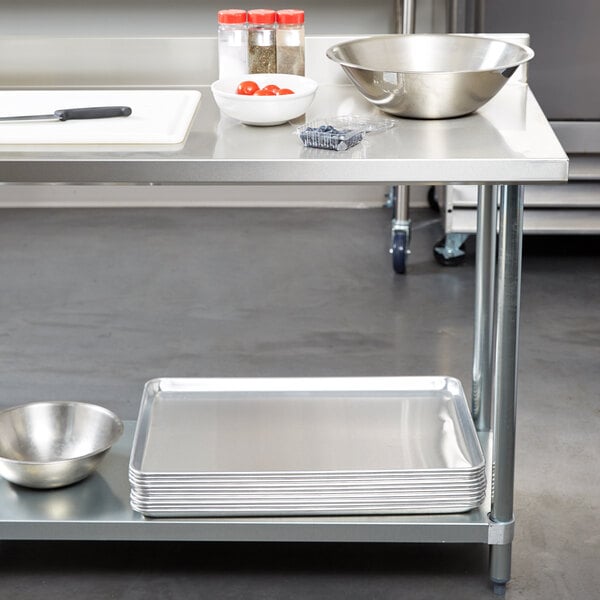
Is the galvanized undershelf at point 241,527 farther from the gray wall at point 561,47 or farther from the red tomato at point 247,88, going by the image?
the gray wall at point 561,47

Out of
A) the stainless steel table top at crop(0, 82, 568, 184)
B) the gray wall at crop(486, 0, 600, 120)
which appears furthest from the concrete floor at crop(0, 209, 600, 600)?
the stainless steel table top at crop(0, 82, 568, 184)

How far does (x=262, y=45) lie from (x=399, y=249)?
5.51 feet

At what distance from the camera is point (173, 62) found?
2510mm

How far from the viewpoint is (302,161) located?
6.06 ft

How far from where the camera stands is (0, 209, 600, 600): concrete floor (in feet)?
7.56

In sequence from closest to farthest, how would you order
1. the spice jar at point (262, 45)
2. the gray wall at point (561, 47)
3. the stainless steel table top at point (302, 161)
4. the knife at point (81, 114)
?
the stainless steel table top at point (302, 161) → the knife at point (81, 114) → the spice jar at point (262, 45) → the gray wall at point (561, 47)

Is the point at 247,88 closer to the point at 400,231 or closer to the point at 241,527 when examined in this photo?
the point at 241,527

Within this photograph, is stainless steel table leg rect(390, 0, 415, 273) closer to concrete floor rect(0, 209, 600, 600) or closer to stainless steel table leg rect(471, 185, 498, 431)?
concrete floor rect(0, 209, 600, 600)

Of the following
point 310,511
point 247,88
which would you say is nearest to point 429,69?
point 247,88

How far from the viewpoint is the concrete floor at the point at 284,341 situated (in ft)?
7.56

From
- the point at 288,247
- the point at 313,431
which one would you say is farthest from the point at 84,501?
the point at 288,247

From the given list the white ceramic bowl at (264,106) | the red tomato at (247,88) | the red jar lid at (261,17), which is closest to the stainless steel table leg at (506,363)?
the white ceramic bowl at (264,106)

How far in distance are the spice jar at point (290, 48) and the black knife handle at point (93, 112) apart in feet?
1.28

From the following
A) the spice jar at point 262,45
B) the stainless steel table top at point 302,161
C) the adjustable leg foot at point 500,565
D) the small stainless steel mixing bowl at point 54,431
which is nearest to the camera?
the stainless steel table top at point 302,161
